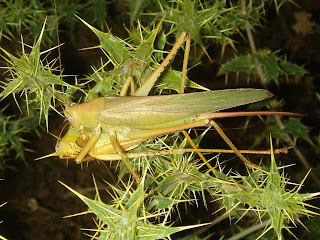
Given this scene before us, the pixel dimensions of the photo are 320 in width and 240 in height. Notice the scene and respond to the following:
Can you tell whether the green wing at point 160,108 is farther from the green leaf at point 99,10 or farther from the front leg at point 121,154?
the green leaf at point 99,10

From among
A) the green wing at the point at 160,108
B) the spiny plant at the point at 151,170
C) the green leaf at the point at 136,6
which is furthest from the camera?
the green leaf at the point at 136,6

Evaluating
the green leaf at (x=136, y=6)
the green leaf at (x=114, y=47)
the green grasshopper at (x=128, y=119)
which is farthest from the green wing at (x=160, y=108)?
the green leaf at (x=136, y=6)

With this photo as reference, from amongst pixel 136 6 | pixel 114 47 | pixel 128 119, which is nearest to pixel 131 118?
pixel 128 119

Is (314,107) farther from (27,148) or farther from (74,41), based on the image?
(27,148)

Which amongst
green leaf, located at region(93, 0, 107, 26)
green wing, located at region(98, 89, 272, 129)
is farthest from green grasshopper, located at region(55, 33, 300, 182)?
green leaf, located at region(93, 0, 107, 26)

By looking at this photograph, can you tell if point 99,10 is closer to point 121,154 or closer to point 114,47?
Result: point 114,47

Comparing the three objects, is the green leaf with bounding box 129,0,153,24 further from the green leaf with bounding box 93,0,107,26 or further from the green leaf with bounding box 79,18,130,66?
the green leaf with bounding box 79,18,130,66

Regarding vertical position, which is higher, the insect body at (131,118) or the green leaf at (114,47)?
the green leaf at (114,47)

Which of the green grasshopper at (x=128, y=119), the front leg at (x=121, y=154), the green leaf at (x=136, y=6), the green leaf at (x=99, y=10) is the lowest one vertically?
the front leg at (x=121, y=154)
